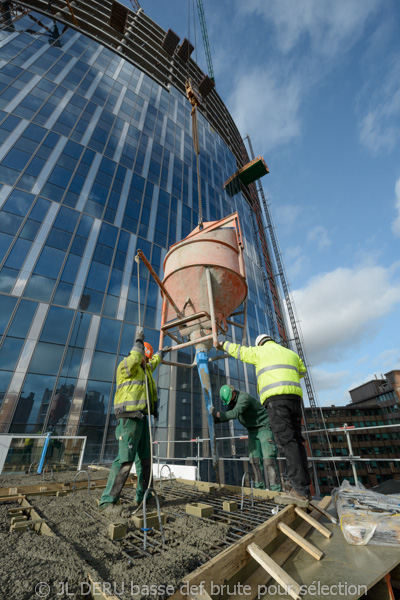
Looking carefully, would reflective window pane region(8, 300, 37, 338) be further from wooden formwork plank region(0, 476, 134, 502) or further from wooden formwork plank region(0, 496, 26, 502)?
wooden formwork plank region(0, 496, 26, 502)

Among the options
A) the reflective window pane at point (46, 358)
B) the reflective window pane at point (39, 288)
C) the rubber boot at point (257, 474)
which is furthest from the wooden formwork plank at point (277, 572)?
the reflective window pane at point (39, 288)

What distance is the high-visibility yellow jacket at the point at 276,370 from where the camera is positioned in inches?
123

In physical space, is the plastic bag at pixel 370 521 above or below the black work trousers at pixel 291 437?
below

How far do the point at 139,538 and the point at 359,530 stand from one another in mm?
1811

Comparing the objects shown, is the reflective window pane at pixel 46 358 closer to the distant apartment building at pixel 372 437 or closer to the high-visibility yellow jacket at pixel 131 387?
the high-visibility yellow jacket at pixel 131 387

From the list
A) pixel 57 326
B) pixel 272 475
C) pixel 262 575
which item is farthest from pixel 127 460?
pixel 57 326

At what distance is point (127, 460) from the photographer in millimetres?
3207

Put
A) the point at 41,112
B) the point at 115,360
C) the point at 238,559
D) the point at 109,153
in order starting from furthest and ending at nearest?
1. the point at 109,153
2. the point at 41,112
3. the point at 115,360
4. the point at 238,559

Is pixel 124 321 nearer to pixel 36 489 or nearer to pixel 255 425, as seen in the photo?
pixel 36 489

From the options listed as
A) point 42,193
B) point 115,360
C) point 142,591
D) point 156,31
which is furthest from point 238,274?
point 156,31

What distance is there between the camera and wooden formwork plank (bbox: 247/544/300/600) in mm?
1409

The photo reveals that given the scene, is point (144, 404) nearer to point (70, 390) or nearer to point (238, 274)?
point (238, 274)

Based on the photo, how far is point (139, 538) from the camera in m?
2.12

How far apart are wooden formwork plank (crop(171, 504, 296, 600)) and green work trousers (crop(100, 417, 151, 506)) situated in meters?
1.78
